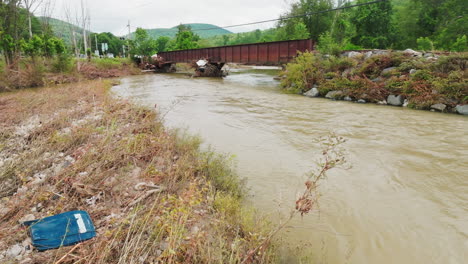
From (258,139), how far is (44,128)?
16.2 feet

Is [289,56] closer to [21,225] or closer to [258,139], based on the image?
[258,139]

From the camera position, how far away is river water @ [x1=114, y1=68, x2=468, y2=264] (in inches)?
121

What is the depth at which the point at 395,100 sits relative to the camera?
36.8ft

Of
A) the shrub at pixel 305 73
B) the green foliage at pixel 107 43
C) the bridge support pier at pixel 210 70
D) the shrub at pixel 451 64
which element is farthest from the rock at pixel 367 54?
the green foliage at pixel 107 43

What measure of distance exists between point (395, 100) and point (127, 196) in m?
11.4

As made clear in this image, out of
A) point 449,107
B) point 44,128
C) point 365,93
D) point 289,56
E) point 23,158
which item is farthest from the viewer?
Answer: point 289,56

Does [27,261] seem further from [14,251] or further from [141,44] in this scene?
[141,44]

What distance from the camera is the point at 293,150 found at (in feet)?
20.0

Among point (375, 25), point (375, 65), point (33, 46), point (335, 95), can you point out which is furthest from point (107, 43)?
point (375, 65)

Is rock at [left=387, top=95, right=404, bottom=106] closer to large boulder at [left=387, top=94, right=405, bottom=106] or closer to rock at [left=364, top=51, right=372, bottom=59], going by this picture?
large boulder at [left=387, top=94, right=405, bottom=106]

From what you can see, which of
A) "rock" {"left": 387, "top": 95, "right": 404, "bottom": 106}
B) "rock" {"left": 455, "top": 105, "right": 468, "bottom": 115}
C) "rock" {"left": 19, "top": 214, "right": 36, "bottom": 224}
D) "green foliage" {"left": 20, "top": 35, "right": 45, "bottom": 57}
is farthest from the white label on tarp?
"green foliage" {"left": 20, "top": 35, "right": 45, "bottom": 57}

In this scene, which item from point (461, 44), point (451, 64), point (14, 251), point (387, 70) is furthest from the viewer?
point (461, 44)

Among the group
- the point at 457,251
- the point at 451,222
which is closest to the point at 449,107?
the point at 451,222

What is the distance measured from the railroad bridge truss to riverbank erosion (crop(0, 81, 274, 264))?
13.6 meters
